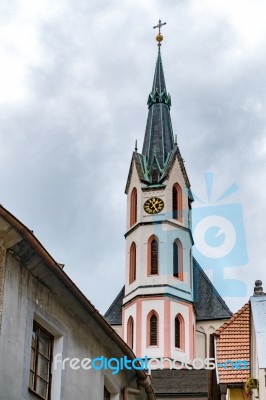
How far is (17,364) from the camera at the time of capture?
43.1 feet

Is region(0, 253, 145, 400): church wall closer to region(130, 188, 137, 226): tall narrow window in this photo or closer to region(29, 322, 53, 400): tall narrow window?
region(29, 322, 53, 400): tall narrow window

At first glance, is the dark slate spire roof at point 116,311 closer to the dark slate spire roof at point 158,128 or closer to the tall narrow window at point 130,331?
the tall narrow window at point 130,331

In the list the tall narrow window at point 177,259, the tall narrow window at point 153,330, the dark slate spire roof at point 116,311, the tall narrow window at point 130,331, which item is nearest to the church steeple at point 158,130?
the tall narrow window at point 177,259

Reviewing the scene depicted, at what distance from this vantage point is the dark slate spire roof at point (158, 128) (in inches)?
2571

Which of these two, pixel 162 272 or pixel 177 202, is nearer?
pixel 162 272

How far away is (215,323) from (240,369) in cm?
4032

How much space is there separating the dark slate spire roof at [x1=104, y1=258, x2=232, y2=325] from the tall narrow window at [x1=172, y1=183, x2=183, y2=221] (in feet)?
13.6

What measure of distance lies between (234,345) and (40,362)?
22.5 feet

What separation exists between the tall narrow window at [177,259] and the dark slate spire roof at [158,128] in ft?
20.5

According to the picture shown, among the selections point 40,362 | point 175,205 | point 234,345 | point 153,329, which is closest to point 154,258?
point 175,205

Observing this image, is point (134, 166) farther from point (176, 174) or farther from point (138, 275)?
point (138, 275)

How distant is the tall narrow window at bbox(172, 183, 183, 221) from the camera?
6128cm

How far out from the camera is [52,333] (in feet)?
49.4

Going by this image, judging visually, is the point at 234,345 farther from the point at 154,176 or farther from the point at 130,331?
the point at 154,176
